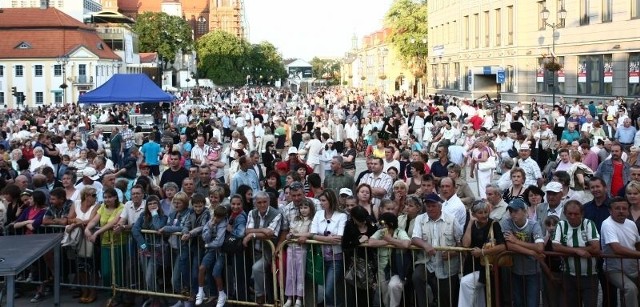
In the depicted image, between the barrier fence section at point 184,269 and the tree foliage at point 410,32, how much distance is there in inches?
2976

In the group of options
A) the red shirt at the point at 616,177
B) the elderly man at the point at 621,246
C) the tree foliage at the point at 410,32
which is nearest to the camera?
the elderly man at the point at 621,246

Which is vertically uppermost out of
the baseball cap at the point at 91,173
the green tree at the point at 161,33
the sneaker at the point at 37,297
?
the green tree at the point at 161,33

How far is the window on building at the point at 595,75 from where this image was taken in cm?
3741

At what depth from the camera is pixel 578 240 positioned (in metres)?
8.62

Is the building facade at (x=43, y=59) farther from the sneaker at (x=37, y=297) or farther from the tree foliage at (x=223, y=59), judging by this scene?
the sneaker at (x=37, y=297)

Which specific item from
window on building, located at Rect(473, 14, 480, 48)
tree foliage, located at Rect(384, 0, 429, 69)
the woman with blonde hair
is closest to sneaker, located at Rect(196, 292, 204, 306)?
the woman with blonde hair

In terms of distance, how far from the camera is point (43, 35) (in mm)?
95312

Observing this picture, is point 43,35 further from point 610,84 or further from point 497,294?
point 497,294

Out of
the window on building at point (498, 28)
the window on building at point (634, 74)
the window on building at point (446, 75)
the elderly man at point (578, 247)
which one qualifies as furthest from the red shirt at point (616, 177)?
the window on building at point (446, 75)

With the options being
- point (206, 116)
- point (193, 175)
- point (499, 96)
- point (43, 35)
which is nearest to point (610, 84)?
point (499, 96)

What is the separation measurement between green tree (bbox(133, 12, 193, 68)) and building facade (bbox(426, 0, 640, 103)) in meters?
69.2

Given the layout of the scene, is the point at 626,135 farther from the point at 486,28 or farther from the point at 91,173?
the point at 486,28

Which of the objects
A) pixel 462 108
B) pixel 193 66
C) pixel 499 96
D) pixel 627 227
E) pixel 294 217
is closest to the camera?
pixel 627 227

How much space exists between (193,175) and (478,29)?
4433 cm
